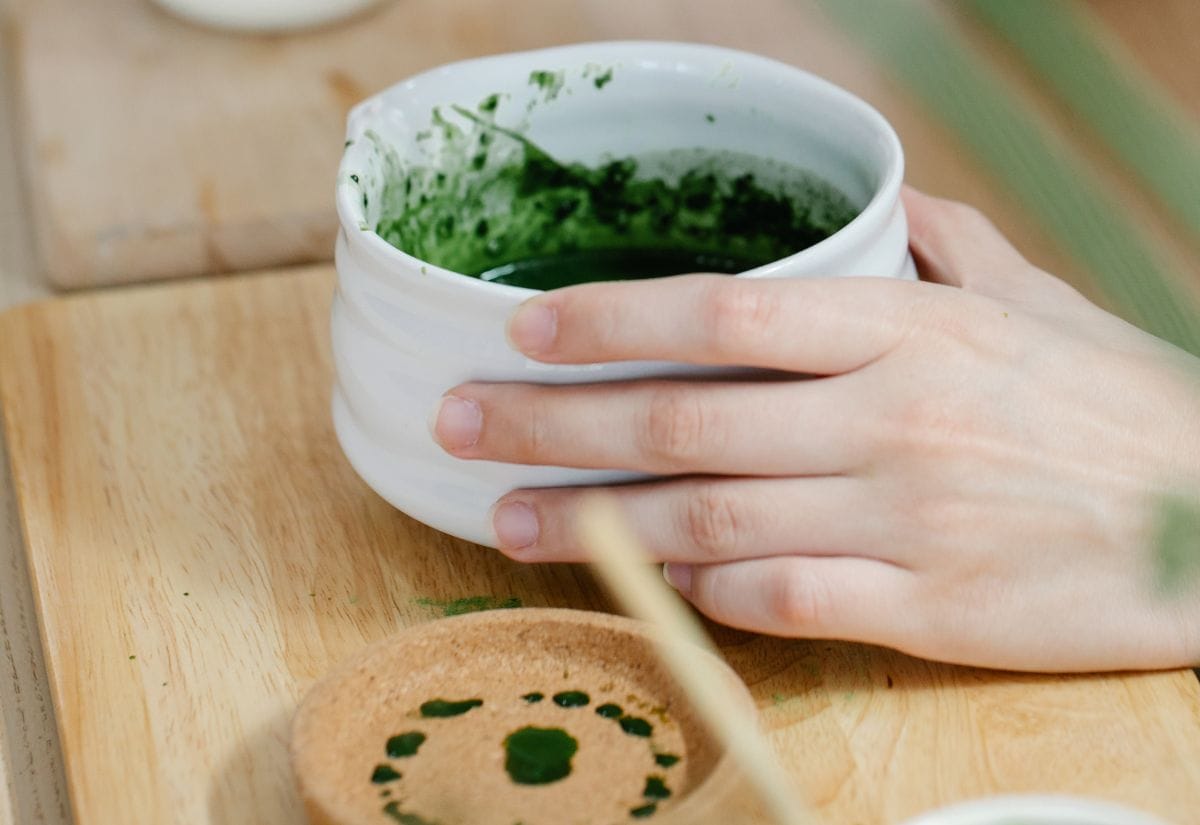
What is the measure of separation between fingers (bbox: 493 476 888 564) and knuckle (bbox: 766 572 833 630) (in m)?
0.02

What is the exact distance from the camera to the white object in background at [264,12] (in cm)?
104

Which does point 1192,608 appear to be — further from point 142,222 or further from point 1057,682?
point 142,222

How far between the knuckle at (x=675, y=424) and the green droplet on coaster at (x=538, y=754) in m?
0.12

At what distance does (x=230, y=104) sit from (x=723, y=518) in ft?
2.02

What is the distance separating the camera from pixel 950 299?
0.55 metres

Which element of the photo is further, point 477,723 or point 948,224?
point 948,224

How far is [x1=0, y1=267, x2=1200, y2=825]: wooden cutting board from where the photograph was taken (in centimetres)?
50

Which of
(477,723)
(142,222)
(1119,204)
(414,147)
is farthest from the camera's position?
(142,222)

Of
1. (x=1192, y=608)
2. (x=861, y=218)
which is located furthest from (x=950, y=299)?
(x=1192, y=608)

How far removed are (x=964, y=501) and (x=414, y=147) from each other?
321 mm

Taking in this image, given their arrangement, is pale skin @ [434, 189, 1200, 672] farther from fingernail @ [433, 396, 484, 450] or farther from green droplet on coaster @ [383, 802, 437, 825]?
green droplet on coaster @ [383, 802, 437, 825]

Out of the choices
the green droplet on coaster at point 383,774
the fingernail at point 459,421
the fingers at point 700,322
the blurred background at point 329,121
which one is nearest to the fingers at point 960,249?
the blurred background at point 329,121

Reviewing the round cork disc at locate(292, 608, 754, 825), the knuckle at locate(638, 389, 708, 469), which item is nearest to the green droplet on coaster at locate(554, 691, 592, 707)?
the round cork disc at locate(292, 608, 754, 825)

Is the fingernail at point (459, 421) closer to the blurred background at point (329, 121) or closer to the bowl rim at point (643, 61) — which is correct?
the bowl rim at point (643, 61)
